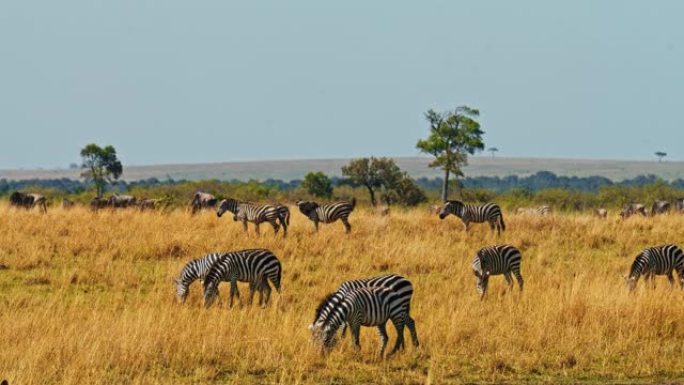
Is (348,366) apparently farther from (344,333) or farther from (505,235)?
(505,235)

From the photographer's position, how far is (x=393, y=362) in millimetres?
10836

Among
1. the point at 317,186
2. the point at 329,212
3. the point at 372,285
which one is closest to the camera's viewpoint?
the point at 372,285

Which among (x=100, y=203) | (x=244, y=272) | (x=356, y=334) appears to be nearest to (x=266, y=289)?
(x=244, y=272)

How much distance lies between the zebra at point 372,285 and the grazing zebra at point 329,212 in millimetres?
12353

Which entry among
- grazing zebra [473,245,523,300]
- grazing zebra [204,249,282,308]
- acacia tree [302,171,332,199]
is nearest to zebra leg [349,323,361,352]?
grazing zebra [204,249,282,308]

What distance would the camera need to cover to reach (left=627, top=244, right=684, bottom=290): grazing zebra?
15.9 meters

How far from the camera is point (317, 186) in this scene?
59.4 metres

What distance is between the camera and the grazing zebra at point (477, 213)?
82.4ft

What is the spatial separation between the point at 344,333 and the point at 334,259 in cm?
830

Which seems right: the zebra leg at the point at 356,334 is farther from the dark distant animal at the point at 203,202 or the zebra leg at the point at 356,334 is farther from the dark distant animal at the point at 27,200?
the dark distant animal at the point at 27,200

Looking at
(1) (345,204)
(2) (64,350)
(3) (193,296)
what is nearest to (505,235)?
(1) (345,204)

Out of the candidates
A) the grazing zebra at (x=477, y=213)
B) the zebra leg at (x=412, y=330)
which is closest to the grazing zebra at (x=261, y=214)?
the grazing zebra at (x=477, y=213)

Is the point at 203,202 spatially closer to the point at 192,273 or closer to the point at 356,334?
the point at 192,273

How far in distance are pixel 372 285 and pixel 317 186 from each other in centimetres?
4762
